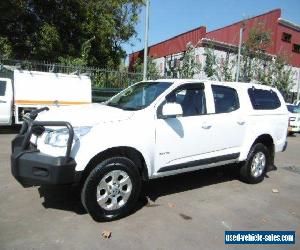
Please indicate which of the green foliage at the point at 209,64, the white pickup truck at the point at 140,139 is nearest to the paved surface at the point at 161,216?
the white pickup truck at the point at 140,139

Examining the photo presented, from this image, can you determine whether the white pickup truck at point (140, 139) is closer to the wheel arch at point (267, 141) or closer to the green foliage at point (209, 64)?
the wheel arch at point (267, 141)

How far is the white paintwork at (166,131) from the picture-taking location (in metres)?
4.74

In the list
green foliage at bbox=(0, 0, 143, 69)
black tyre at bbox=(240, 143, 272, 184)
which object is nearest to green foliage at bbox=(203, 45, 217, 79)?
green foliage at bbox=(0, 0, 143, 69)

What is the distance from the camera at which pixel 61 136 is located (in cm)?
463

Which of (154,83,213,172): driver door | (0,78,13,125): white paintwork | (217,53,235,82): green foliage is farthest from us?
(217,53,235,82): green foliage

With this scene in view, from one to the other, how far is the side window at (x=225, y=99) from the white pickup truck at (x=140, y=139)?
18mm

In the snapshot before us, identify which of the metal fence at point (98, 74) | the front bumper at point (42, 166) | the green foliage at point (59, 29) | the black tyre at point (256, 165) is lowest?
the black tyre at point (256, 165)

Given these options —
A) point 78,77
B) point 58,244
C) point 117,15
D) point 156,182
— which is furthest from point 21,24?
point 58,244

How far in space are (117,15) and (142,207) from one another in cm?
2405

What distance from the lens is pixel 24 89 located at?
11945mm

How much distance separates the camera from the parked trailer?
38.5ft

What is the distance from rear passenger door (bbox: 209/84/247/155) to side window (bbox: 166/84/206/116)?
0.85 ft

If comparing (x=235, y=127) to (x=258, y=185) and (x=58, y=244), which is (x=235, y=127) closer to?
(x=258, y=185)

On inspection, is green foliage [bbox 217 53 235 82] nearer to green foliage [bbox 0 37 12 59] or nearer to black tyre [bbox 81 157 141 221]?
green foliage [bbox 0 37 12 59]
